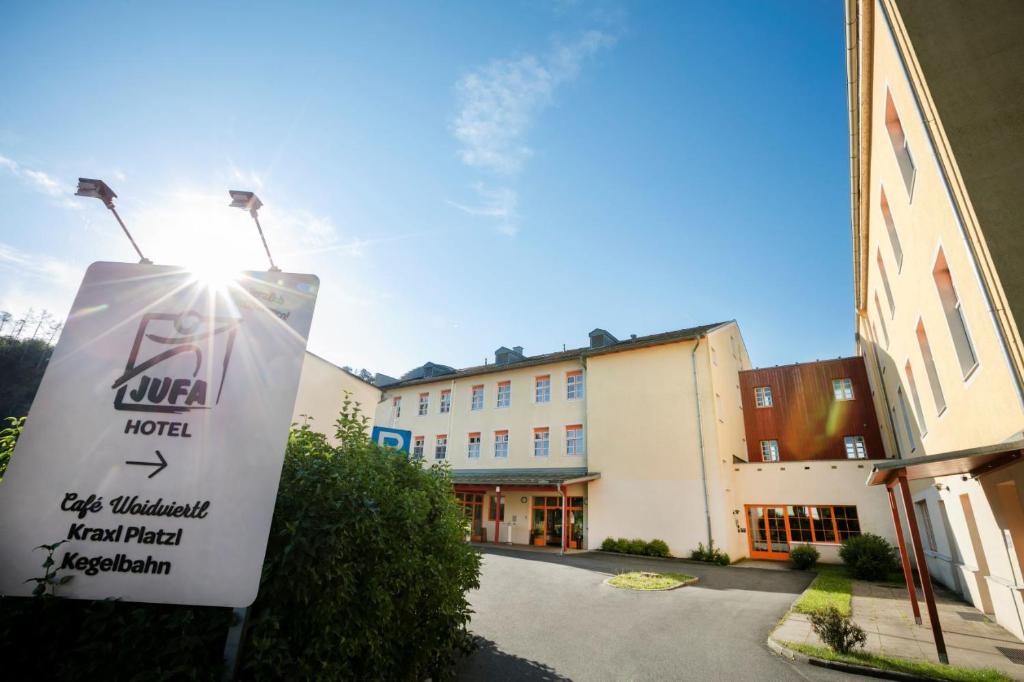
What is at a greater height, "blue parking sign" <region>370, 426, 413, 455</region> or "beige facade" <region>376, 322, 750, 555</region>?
"beige facade" <region>376, 322, 750, 555</region>

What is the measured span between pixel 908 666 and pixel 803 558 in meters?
13.9

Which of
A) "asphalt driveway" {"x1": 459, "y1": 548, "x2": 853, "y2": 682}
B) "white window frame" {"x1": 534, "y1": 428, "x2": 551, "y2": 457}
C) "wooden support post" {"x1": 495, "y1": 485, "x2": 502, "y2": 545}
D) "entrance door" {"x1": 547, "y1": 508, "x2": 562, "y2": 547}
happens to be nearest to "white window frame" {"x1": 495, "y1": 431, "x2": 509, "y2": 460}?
"white window frame" {"x1": 534, "y1": 428, "x2": 551, "y2": 457}

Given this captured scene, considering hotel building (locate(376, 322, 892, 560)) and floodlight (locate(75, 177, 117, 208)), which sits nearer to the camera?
floodlight (locate(75, 177, 117, 208))

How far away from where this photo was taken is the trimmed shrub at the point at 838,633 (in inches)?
274

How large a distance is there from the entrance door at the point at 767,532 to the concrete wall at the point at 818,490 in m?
0.32

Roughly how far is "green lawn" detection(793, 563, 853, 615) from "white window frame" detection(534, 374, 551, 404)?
14156 millimetres

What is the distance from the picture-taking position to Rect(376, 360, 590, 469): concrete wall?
24719 millimetres

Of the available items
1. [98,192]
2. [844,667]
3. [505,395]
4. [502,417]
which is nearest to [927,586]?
[844,667]

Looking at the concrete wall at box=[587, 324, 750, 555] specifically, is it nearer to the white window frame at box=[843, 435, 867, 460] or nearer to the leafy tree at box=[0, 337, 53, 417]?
the white window frame at box=[843, 435, 867, 460]

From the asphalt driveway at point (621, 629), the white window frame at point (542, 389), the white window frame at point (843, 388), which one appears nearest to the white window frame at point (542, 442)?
the white window frame at point (542, 389)

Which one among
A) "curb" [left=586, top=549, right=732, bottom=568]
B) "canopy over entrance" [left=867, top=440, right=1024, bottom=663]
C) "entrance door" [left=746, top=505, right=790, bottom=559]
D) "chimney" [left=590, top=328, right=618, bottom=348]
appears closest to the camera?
"canopy over entrance" [left=867, top=440, right=1024, bottom=663]

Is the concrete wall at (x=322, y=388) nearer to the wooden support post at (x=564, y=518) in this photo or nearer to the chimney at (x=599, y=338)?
the wooden support post at (x=564, y=518)

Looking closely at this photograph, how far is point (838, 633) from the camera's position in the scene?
23.0 ft

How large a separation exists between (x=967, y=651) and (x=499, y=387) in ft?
72.6
